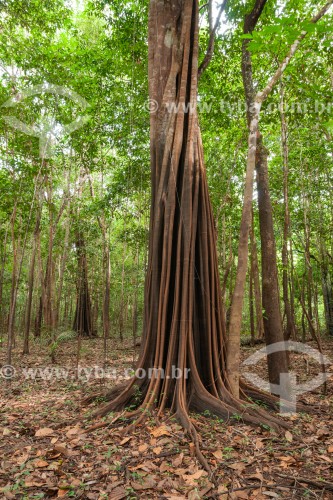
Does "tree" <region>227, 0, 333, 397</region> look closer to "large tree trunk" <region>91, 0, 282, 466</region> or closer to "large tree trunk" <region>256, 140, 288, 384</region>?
"large tree trunk" <region>256, 140, 288, 384</region>

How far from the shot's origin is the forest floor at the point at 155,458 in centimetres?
243

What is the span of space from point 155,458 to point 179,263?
1.99m

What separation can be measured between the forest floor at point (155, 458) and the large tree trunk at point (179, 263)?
0.32 metres

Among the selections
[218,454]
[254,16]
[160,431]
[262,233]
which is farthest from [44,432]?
[254,16]

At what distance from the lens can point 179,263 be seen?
411cm

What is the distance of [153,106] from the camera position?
4.74 metres

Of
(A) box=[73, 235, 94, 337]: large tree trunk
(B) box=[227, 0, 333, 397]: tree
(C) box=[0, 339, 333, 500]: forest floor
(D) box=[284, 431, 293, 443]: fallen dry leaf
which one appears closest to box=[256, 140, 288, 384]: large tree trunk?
(B) box=[227, 0, 333, 397]: tree

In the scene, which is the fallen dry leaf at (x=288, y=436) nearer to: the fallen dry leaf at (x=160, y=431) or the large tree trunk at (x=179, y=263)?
the large tree trunk at (x=179, y=263)

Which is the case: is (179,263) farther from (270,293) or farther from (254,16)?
(254,16)

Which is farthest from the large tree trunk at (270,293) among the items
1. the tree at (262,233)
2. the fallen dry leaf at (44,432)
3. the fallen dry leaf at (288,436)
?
the fallen dry leaf at (44,432)

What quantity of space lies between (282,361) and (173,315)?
1813mm

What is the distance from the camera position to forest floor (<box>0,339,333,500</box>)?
2428mm

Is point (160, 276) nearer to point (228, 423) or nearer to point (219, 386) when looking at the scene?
point (219, 386)

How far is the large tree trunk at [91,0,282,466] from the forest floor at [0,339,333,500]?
0.32 meters
